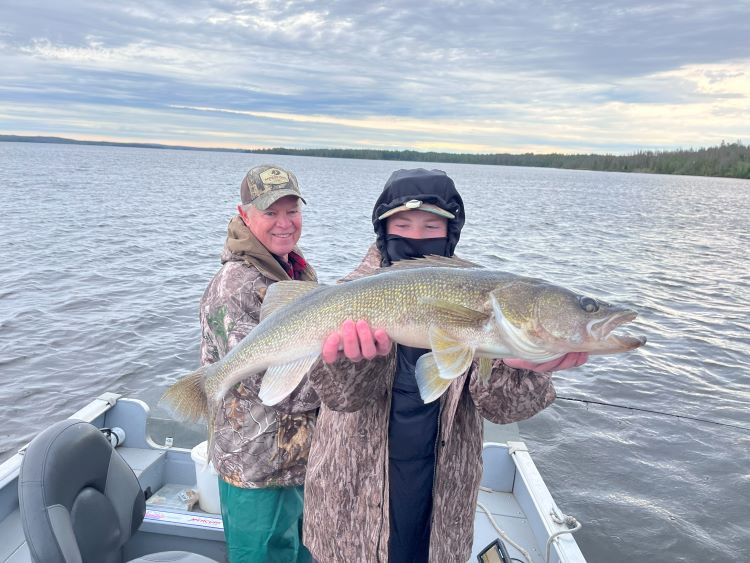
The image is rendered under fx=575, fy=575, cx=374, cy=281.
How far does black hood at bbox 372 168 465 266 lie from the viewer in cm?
332

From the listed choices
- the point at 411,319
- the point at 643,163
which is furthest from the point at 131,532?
the point at 643,163

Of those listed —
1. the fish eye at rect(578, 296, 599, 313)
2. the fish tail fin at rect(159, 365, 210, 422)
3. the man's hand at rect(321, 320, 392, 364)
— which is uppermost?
the fish eye at rect(578, 296, 599, 313)

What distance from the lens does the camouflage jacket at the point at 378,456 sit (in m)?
2.84

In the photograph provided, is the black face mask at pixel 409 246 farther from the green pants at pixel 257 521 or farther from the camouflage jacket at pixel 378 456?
the green pants at pixel 257 521

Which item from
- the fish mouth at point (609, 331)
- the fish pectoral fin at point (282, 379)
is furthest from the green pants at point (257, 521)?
the fish mouth at point (609, 331)

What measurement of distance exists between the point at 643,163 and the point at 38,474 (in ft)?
393

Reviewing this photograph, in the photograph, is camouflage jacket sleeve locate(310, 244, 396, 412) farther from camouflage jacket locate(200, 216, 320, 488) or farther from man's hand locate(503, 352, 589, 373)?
camouflage jacket locate(200, 216, 320, 488)

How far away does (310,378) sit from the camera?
2889mm

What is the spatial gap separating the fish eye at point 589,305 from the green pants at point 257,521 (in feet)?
7.55

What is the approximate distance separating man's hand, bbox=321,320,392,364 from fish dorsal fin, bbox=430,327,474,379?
0.25 m

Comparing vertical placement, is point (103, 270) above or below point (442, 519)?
below

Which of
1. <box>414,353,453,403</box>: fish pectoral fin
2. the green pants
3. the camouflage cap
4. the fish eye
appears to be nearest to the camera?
<box>414,353,453,403</box>: fish pectoral fin

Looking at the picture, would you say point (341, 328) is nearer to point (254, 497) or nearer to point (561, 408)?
point (254, 497)

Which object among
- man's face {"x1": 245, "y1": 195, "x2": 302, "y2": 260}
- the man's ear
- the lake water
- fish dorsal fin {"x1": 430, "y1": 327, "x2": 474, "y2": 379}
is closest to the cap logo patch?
man's face {"x1": 245, "y1": 195, "x2": 302, "y2": 260}
